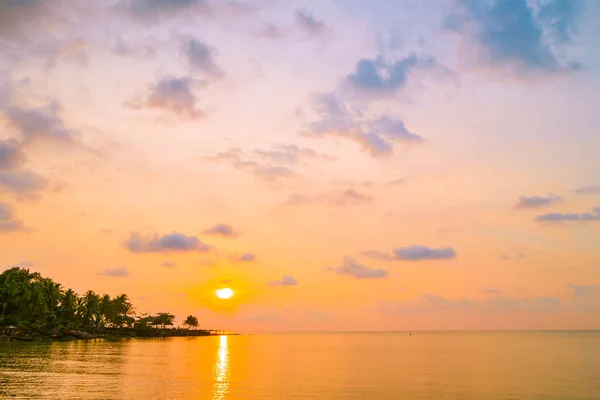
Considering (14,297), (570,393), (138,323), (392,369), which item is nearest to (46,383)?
(392,369)

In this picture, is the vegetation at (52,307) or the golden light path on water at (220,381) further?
the vegetation at (52,307)

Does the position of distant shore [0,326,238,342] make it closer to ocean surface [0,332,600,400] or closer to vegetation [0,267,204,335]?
vegetation [0,267,204,335]

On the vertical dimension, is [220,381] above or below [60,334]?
below

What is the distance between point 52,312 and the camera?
136 meters

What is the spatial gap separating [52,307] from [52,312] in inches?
191

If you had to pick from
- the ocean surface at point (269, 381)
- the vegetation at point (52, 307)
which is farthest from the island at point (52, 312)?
the ocean surface at point (269, 381)

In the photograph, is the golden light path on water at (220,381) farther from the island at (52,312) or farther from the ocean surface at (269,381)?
the island at (52,312)

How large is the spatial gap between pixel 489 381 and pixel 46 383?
193ft

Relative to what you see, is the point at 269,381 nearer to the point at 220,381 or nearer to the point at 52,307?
the point at 220,381

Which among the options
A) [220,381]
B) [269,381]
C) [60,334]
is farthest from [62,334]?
[269,381]

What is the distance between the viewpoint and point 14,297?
401ft

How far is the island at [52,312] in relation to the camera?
121m

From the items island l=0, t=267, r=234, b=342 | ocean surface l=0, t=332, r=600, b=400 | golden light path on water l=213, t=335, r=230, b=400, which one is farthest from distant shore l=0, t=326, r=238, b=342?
golden light path on water l=213, t=335, r=230, b=400

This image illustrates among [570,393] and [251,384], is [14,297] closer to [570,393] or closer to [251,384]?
[251,384]
